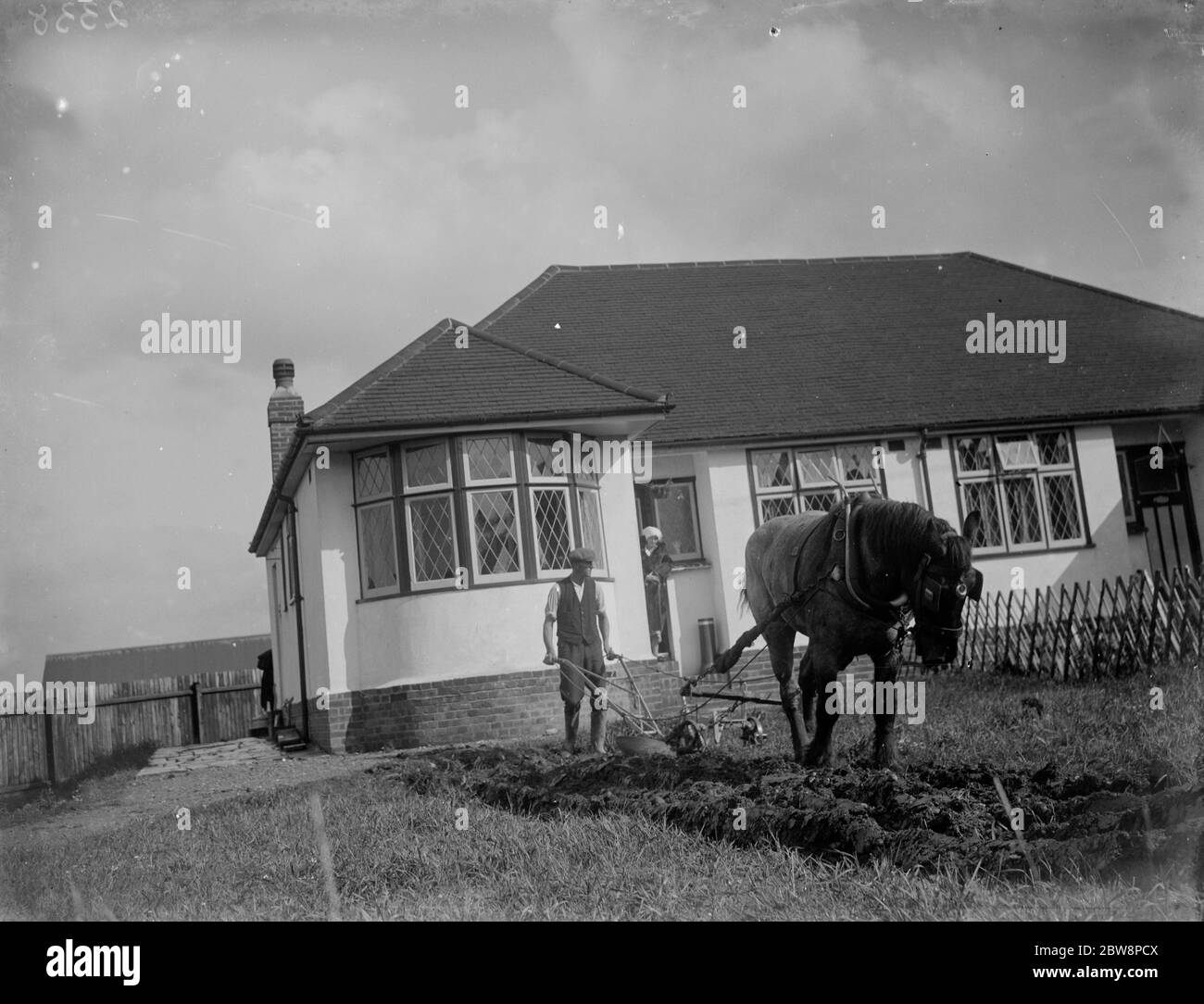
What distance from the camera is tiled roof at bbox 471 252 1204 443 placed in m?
16.7

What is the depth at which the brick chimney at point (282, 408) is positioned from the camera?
67.0 ft

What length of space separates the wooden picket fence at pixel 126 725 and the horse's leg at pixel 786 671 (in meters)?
17.3

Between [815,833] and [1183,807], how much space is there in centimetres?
172

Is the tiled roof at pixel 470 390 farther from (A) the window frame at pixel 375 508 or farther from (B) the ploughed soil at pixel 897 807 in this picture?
(B) the ploughed soil at pixel 897 807

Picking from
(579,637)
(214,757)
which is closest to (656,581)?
(579,637)

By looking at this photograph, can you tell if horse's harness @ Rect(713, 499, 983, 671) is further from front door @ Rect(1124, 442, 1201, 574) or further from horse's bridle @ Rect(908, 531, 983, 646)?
front door @ Rect(1124, 442, 1201, 574)

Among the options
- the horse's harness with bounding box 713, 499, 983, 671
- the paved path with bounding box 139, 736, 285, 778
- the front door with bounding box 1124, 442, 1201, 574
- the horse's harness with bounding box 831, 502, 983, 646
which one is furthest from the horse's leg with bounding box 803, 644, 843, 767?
the front door with bounding box 1124, 442, 1201, 574

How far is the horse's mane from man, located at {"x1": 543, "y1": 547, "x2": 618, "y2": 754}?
158 inches

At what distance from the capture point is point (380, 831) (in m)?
7.29

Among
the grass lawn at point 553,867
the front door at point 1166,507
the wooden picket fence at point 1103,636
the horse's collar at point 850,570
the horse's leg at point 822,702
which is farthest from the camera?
the front door at point 1166,507

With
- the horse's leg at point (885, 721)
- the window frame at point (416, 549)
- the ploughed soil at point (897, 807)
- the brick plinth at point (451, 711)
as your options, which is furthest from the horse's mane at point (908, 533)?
the window frame at point (416, 549)

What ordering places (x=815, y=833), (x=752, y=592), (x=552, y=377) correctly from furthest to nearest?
(x=552, y=377)
(x=752, y=592)
(x=815, y=833)
